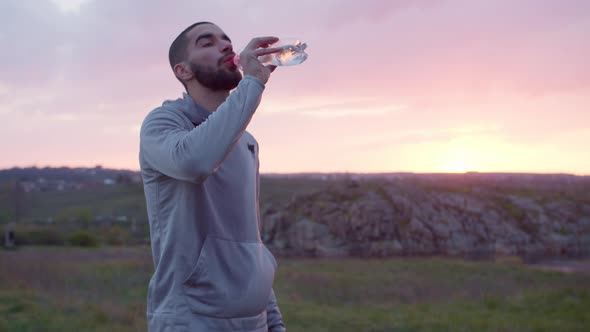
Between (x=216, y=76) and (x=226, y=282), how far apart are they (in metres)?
0.67

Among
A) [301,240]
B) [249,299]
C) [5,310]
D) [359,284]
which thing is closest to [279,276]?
[359,284]

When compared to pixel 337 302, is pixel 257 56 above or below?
above

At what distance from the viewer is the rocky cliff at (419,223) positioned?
32.3 meters

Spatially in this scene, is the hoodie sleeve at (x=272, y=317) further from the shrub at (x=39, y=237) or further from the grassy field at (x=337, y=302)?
the shrub at (x=39, y=237)

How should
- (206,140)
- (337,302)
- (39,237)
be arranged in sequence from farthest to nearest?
1. (39,237)
2. (337,302)
3. (206,140)

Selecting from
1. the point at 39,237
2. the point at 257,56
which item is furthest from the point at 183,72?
the point at 39,237

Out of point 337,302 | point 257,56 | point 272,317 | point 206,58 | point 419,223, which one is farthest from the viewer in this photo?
point 419,223

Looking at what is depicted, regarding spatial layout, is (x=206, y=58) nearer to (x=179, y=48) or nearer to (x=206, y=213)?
(x=179, y=48)

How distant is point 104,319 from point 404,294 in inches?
256

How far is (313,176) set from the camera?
9031 cm

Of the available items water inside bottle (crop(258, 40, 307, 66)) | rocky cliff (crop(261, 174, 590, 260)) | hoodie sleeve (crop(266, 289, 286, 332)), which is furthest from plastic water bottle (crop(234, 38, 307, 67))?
rocky cliff (crop(261, 174, 590, 260))

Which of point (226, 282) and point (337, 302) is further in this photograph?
point (337, 302)

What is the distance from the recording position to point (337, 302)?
11.2m

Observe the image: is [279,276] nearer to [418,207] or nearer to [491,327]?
[491,327]
